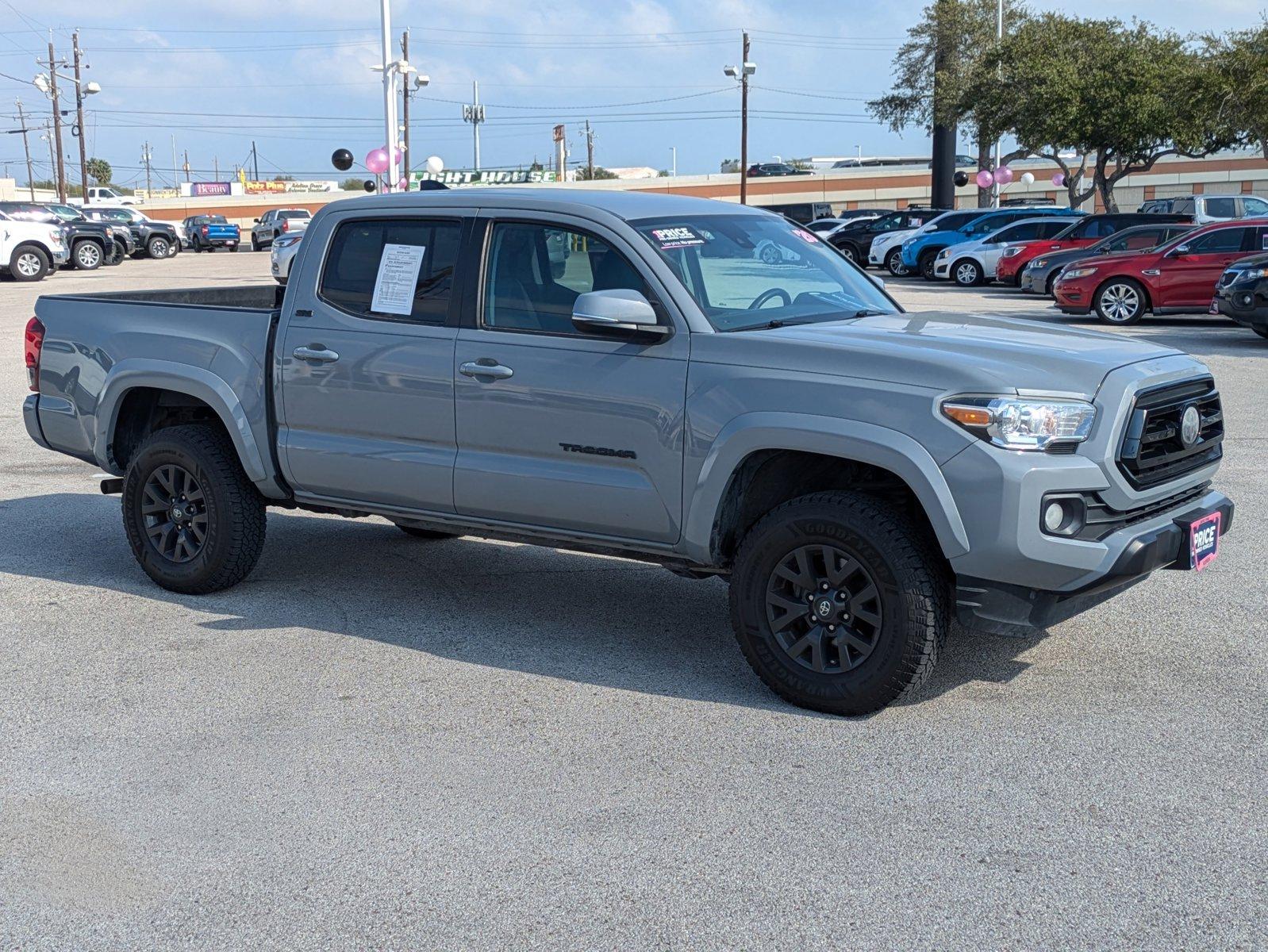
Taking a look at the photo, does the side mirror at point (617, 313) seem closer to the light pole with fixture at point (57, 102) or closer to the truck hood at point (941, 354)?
the truck hood at point (941, 354)

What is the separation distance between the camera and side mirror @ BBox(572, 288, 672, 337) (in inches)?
199

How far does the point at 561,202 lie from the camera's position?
224 inches

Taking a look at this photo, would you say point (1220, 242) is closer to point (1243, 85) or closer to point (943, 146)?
point (1243, 85)

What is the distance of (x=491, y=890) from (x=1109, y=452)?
2.51 metres

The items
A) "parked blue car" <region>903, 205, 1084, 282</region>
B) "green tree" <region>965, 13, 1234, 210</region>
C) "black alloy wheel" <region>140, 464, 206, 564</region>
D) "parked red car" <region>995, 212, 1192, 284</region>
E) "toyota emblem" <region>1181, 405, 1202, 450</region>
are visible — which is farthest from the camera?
"green tree" <region>965, 13, 1234, 210</region>

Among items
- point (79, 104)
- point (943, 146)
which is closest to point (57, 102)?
point (79, 104)

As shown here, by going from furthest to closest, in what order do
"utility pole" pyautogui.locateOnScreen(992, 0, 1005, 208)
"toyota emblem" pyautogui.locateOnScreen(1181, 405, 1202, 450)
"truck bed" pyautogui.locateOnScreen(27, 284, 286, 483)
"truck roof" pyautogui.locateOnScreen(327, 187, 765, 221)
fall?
"utility pole" pyautogui.locateOnScreen(992, 0, 1005, 208)
"truck bed" pyautogui.locateOnScreen(27, 284, 286, 483)
"truck roof" pyautogui.locateOnScreen(327, 187, 765, 221)
"toyota emblem" pyautogui.locateOnScreen(1181, 405, 1202, 450)

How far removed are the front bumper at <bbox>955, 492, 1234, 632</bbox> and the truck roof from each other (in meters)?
2.03

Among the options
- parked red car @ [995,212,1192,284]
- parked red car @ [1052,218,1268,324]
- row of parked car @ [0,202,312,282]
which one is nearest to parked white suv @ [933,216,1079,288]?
parked red car @ [995,212,1192,284]

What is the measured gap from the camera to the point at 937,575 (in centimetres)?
486

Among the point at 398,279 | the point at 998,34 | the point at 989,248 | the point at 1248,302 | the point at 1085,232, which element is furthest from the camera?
the point at 998,34

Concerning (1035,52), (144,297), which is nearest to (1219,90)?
(1035,52)

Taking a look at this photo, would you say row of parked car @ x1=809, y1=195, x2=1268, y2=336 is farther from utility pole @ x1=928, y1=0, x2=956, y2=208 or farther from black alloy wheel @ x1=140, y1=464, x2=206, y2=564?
utility pole @ x1=928, y1=0, x2=956, y2=208

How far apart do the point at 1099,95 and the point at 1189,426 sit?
4240 centimetres
